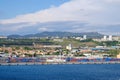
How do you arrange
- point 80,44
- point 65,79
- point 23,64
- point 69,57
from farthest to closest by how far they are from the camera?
point 80,44 < point 69,57 < point 23,64 < point 65,79

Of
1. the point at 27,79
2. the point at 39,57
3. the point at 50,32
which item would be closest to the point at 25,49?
the point at 39,57

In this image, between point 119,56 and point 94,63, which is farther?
point 119,56

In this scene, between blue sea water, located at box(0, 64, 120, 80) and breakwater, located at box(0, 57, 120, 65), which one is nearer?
blue sea water, located at box(0, 64, 120, 80)

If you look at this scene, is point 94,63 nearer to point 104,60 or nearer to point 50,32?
point 104,60

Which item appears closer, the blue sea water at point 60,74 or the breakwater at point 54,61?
the blue sea water at point 60,74

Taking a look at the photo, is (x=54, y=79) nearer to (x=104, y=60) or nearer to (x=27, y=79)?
(x=27, y=79)

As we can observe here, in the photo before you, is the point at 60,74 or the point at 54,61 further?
the point at 54,61

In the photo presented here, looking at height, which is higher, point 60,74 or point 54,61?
point 60,74

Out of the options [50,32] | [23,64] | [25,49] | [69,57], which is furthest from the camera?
→ [50,32]

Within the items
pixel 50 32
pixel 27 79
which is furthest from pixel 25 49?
pixel 50 32
